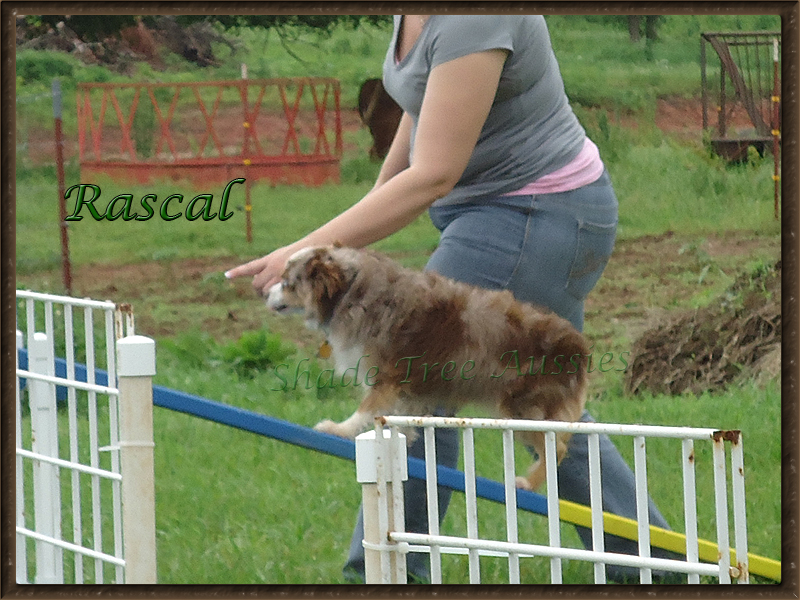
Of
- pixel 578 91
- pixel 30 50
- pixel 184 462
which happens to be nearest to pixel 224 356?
pixel 184 462

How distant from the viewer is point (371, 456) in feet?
5.47

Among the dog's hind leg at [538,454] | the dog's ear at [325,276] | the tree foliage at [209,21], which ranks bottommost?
the dog's hind leg at [538,454]

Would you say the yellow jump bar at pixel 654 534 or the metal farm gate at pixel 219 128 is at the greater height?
the metal farm gate at pixel 219 128

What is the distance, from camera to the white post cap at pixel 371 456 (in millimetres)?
1664

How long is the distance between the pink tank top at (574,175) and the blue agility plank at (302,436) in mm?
607

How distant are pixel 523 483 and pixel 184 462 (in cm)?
98

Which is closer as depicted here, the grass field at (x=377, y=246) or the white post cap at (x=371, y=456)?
the white post cap at (x=371, y=456)

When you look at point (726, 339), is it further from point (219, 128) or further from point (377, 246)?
point (219, 128)

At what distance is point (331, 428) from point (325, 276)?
334 mm

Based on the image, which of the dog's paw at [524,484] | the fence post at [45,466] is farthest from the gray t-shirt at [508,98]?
the fence post at [45,466]

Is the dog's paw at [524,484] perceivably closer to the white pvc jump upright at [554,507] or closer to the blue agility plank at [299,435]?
the blue agility plank at [299,435]

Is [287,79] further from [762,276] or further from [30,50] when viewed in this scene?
[762,276]

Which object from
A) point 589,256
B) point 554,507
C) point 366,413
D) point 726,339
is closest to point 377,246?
point 366,413

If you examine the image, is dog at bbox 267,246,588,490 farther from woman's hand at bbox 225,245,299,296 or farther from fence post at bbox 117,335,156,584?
fence post at bbox 117,335,156,584
